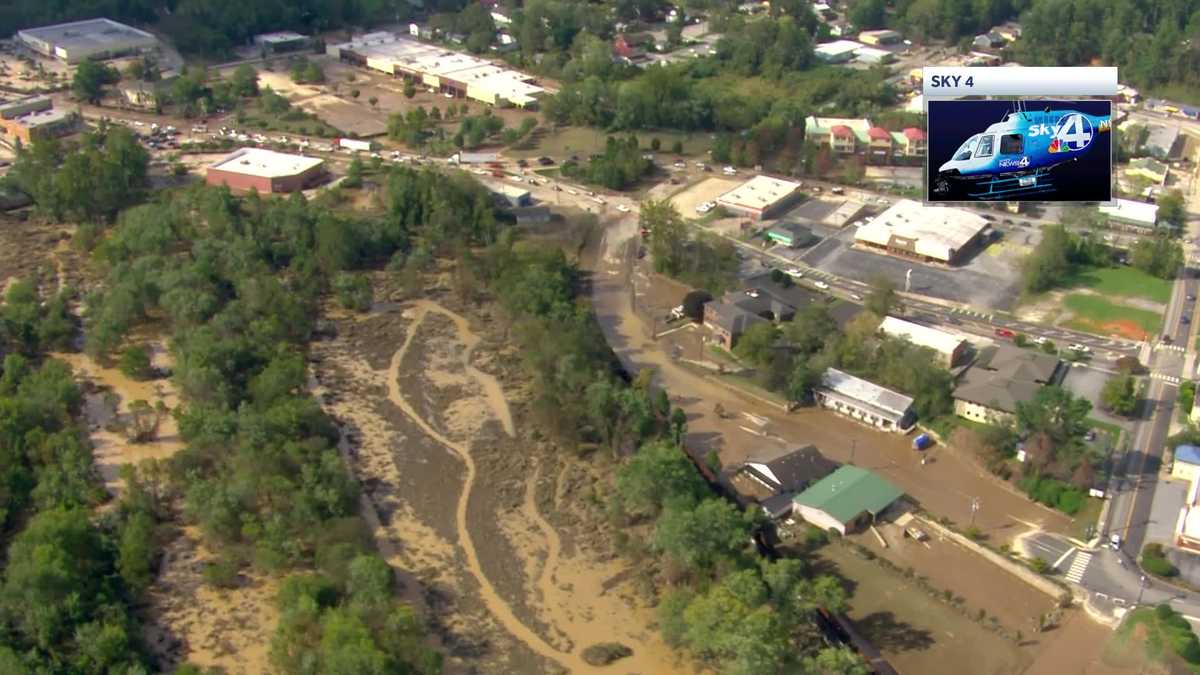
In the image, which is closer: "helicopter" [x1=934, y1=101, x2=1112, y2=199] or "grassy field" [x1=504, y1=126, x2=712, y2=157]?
"helicopter" [x1=934, y1=101, x2=1112, y2=199]

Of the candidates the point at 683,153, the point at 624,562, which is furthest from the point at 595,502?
the point at 683,153

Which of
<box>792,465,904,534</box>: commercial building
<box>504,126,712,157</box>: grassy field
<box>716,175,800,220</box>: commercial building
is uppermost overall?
<box>504,126,712,157</box>: grassy field

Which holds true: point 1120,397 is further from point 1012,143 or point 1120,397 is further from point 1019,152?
point 1012,143

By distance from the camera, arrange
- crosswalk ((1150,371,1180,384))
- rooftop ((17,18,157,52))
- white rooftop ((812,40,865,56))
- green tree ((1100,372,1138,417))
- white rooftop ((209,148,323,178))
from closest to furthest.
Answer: green tree ((1100,372,1138,417))
crosswalk ((1150,371,1180,384))
white rooftop ((209,148,323,178))
rooftop ((17,18,157,52))
white rooftop ((812,40,865,56))

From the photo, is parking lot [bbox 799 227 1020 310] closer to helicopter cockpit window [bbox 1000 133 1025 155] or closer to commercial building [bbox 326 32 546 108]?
helicopter cockpit window [bbox 1000 133 1025 155]

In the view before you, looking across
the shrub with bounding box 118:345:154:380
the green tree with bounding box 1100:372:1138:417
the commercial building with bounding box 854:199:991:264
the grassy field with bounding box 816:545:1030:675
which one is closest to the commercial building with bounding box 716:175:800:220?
the commercial building with bounding box 854:199:991:264
